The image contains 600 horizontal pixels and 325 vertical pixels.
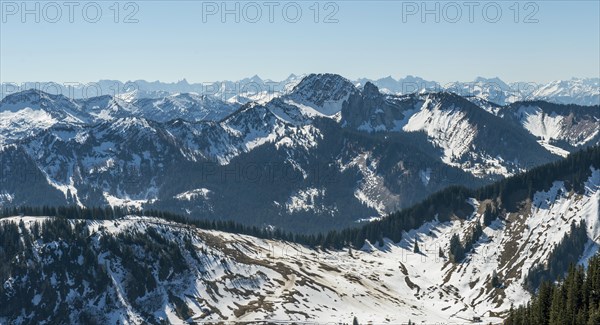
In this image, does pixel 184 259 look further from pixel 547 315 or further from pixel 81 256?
pixel 547 315

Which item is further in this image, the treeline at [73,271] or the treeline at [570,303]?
the treeline at [73,271]

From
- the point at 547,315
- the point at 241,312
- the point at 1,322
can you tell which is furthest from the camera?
the point at 241,312

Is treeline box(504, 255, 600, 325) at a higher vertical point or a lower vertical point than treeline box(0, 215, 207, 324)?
higher

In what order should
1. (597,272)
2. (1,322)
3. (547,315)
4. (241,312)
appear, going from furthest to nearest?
1. (241,312)
2. (1,322)
3. (547,315)
4. (597,272)

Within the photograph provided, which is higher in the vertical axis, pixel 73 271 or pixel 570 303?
pixel 570 303

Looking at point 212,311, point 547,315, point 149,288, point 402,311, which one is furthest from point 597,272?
point 149,288

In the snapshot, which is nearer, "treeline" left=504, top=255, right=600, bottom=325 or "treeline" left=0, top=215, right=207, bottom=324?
"treeline" left=504, top=255, right=600, bottom=325

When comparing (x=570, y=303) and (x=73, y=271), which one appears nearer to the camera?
(x=570, y=303)

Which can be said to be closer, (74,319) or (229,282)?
(74,319)
